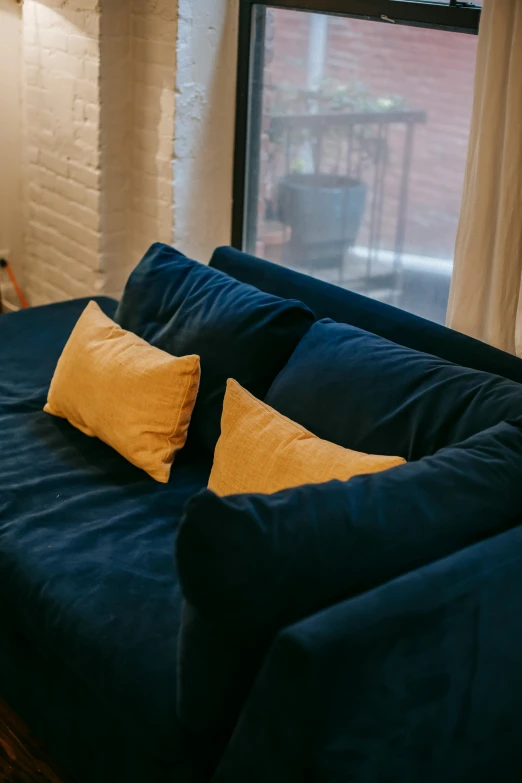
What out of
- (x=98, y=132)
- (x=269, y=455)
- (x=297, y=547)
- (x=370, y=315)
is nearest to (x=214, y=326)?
(x=370, y=315)

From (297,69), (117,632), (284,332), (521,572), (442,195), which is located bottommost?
(117,632)

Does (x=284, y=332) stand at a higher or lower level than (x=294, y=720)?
higher

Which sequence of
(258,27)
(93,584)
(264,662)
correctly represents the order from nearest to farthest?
(264,662)
(93,584)
(258,27)

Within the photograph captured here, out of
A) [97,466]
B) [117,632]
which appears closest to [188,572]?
[117,632]

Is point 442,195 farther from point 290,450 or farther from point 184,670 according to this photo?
point 184,670

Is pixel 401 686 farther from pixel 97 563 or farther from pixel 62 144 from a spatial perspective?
pixel 62 144

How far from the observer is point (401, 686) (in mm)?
1390

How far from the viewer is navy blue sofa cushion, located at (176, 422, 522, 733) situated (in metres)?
1.39

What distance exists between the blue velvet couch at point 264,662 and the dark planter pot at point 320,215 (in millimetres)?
497

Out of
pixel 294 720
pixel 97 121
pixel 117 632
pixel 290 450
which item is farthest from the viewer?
pixel 97 121

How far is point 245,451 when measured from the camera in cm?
200

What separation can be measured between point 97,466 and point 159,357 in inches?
11.6

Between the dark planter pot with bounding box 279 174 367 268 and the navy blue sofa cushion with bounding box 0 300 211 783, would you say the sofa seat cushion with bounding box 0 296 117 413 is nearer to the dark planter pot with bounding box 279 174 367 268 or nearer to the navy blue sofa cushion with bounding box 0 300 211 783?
the navy blue sofa cushion with bounding box 0 300 211 783

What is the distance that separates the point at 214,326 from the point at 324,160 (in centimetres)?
86
